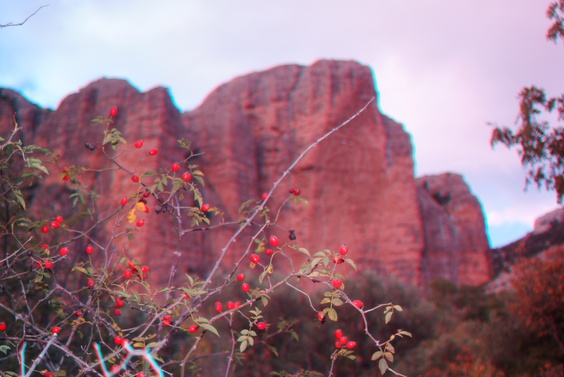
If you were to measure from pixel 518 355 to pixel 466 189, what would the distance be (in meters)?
25.0

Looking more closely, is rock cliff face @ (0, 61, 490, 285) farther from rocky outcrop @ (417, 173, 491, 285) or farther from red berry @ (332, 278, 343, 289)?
red berry @ (332, 278, 343, 289)

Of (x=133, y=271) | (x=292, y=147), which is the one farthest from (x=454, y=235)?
(x=133, y=271)

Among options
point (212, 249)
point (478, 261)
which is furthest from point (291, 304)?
point (478, 261)

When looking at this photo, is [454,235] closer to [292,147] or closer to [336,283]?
[292,147]

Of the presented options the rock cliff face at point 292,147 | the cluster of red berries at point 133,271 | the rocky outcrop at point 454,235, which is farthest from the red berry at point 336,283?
the rocky outcrop at point 454,235

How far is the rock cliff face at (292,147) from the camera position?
1794 cm

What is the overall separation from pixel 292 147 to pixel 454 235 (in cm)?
1146

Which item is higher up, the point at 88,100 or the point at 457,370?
the point at 88,100

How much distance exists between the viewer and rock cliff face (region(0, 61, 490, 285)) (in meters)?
17.9

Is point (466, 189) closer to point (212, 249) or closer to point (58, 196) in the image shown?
point (212, 249)

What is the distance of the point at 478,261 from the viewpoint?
30.4 meters

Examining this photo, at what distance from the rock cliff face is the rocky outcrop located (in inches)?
165

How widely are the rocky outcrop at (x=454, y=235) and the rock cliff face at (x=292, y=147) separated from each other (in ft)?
13.8

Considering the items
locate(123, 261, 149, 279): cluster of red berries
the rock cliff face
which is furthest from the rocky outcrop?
locate(123, 261, 149, 279): cluster of red berries
